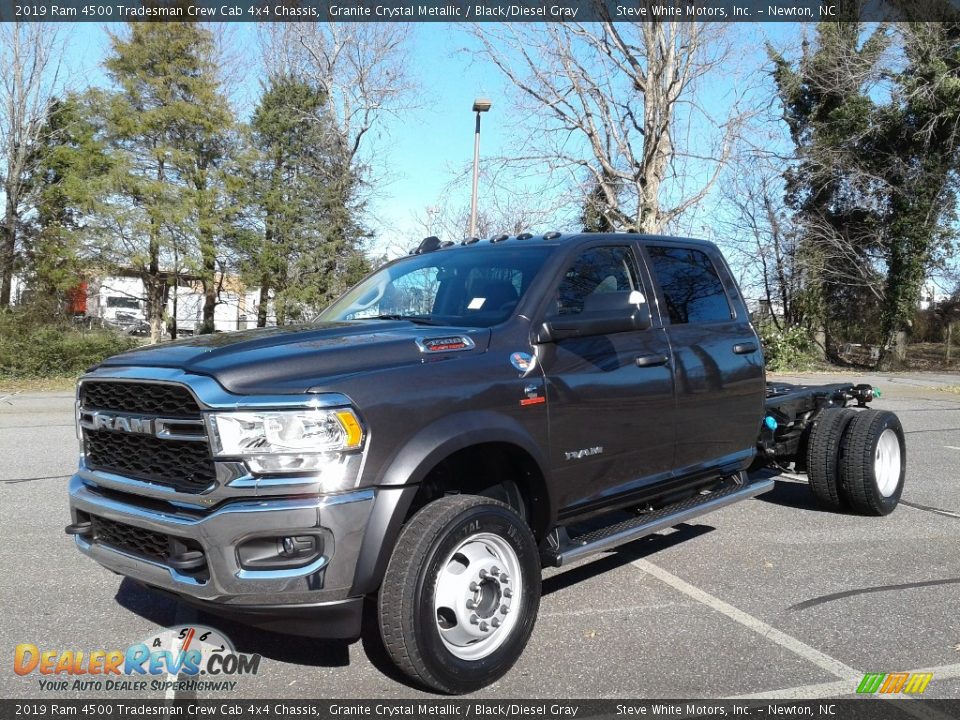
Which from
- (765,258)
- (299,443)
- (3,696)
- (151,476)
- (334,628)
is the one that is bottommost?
(3,696)

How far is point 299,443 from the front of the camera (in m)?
2.96

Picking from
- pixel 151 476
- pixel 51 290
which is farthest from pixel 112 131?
pixel 151 476

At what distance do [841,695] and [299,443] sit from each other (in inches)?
99.1

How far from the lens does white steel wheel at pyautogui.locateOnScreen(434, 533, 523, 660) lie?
10.7ft

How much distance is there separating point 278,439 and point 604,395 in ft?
5.94

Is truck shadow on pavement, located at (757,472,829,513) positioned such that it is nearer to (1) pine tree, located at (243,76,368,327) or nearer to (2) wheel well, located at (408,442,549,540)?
(2) wheel well, located at (408,442,549,540)

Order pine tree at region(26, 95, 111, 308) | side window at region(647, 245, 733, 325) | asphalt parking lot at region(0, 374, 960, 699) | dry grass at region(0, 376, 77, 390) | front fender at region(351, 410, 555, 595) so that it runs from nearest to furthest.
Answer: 1. front fender at region(351, 410, 555, 595)
2. asphalt parking lot at region(0, 374, 960, 699)
3. side window at region(647, 245, 733, 325)
4. dry grass at region(0, 376, 77, 390)
5. pine tree at region(26, 95, 111, 308)

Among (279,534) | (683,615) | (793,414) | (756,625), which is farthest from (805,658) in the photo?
(793,414)

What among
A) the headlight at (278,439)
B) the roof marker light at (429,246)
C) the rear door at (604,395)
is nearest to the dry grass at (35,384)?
the roof marker light at (429,246)

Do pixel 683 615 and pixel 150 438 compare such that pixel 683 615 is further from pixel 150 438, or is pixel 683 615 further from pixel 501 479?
pixel 150 438

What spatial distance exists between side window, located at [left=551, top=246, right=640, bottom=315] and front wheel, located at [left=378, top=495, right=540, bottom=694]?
1.20 metres

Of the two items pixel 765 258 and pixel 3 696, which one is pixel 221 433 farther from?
pixel 765 258

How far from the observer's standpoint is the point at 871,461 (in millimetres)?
5961

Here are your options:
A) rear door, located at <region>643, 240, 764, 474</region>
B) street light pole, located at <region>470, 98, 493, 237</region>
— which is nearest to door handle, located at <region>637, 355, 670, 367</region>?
rear door, located at <region>643, 240, 764, 474</region>
